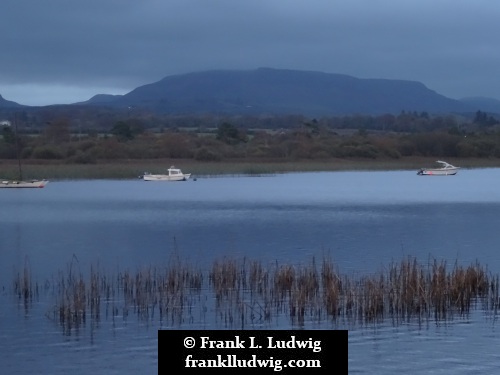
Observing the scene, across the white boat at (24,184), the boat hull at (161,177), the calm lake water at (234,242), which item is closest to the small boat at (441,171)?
the calm lake water at (234,242)

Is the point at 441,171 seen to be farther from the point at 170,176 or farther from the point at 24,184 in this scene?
the point at 24,184

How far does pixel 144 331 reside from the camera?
17.4m

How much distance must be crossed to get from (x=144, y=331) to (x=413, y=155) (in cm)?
7496

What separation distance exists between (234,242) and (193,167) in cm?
4856

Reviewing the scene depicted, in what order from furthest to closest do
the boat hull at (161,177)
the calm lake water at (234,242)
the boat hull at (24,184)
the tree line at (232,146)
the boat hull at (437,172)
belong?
1. the tree line at (232,146)
2. the boat hull at (437,172)
3. the boat hull at (161,177)
4. the boat hull at (24,184)
5. the calm lake water at (234,242)

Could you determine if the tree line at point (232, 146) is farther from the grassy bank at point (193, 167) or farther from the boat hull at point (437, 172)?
the boat hull at point (437, 172)

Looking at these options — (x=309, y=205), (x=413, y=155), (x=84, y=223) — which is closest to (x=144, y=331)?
(x=84, y=223)

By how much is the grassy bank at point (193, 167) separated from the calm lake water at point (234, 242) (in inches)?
37.0

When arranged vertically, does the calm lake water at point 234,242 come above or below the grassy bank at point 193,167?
below

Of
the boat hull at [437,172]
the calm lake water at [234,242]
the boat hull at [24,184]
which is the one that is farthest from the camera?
the boat hull at [437,172]

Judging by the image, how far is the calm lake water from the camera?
16.2 m

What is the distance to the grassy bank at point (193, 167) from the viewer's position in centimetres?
7056

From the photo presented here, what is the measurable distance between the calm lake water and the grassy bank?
3.09 feet

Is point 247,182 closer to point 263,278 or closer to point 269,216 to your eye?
point 269,216
